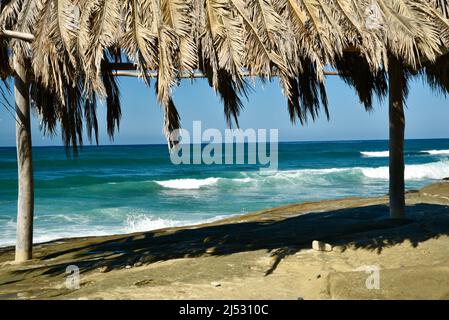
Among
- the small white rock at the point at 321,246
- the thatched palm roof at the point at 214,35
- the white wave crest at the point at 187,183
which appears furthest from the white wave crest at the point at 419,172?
the thatched palm roof at the point at 214,35

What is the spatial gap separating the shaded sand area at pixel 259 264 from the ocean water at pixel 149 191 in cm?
556

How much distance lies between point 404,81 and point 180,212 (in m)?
11.3

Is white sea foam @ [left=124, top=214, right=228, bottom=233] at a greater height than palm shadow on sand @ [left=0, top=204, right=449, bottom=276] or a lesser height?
lesser

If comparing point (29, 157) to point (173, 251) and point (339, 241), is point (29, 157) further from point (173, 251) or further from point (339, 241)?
point (339, 241)

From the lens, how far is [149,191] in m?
25.2

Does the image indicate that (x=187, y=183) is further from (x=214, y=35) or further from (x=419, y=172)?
(x=214, y=35)

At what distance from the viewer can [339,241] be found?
595 centimetres

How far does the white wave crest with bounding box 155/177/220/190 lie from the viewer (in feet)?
88.8

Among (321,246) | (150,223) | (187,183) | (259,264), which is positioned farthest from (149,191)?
(259,264)

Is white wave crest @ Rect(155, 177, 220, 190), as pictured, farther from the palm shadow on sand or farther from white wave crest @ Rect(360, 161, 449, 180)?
the palm shadow on sand

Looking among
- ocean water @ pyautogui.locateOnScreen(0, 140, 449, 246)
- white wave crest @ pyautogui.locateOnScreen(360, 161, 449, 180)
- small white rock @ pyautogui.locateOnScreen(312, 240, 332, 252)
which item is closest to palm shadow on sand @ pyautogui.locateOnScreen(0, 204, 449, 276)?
small white rock @ pyautogui.locateOnScreen(312, 240, 332, 252)

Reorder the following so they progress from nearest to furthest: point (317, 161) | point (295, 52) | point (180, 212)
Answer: point (295, 52), point (180, 212), point (317, 161)

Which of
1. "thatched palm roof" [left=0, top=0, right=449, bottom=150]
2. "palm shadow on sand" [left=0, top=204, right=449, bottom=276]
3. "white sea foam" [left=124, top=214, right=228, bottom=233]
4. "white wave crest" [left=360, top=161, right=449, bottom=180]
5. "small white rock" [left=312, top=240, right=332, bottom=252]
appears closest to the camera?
"thatched palm roof" [left=0, top=0, right=449, bottom=150]

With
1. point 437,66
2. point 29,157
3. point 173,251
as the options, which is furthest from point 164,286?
point 437,66
